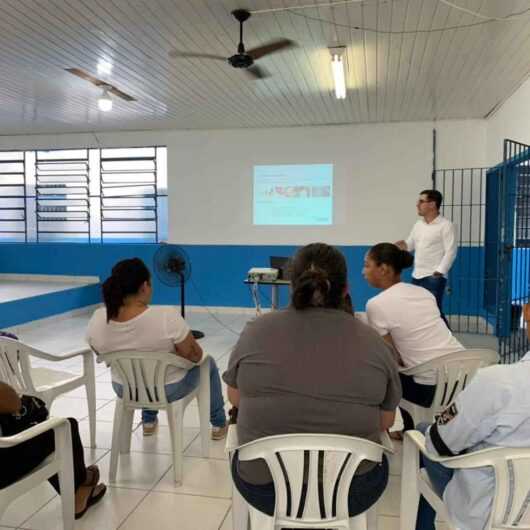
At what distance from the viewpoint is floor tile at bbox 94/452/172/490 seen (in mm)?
2408

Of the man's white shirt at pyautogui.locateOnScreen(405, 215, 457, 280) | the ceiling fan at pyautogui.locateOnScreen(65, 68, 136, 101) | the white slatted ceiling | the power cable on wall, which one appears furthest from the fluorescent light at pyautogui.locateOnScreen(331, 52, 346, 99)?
the ceiling fan at pyautogui.locateOnScreen(65, 68, 136, 101)

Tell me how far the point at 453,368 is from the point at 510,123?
12.2 feet

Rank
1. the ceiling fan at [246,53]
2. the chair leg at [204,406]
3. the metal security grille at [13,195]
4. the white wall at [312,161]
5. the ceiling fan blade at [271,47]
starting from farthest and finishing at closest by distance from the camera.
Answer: the metal security grille at [13,195] < the white wall at [312,161] < the ceiling fan blade at [271,47] < the ceiling fan at [246,53] < the chair leg at [204,406]

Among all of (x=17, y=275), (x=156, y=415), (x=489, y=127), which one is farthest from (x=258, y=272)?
(x=17, y=275)

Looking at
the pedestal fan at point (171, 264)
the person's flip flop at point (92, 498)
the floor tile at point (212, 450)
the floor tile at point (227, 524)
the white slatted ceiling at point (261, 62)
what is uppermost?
the white slatted ceiling at point (261, 62)

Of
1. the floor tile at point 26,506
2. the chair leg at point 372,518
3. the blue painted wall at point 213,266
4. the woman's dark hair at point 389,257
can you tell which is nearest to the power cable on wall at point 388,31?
the woman's dark hair at point 389,257

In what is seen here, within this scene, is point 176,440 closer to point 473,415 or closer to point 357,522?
point 357,522

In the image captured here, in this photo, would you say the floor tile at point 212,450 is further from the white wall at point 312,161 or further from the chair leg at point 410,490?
the white wall at point 312,161

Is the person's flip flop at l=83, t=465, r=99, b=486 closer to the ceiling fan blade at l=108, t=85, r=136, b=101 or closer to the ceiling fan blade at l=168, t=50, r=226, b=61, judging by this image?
the ceiling fan blade at l=168, t=50, r=226, b=61

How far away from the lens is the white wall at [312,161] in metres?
6.27

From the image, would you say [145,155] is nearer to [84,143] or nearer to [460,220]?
[84,143]

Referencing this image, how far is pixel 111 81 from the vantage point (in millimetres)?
4688

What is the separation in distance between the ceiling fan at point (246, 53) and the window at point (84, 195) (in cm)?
321

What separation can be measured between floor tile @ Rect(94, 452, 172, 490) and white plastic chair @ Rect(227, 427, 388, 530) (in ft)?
3.79
